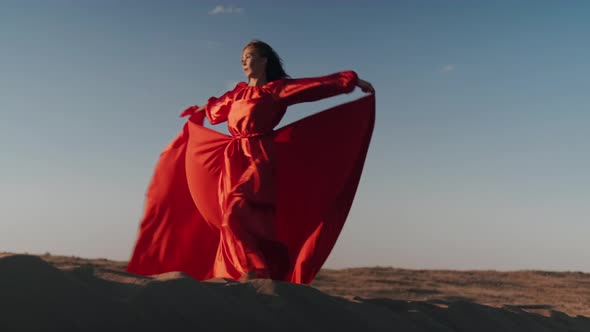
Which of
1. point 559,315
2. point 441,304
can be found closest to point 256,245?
point 441,304

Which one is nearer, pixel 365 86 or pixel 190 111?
pixel 365 86

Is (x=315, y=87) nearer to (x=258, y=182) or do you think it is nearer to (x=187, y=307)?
(x=258, y=182)

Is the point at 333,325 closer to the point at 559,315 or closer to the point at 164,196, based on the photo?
the point at 164,196

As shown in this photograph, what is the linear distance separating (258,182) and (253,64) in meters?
1.01

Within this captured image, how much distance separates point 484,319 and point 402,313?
80cm

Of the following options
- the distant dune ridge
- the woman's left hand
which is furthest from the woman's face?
the distant dune ridge

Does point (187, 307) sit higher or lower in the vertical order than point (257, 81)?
lower

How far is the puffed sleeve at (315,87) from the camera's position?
4.80 meters

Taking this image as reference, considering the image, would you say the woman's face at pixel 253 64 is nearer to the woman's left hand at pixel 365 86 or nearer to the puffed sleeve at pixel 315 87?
the puffed sleeve at pixel 315 87

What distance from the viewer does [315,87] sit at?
481cm

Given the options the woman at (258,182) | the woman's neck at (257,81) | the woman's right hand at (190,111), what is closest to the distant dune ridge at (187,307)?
the woman at (258,182)

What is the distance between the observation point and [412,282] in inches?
402

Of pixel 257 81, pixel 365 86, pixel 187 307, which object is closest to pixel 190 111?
pixel 257 81

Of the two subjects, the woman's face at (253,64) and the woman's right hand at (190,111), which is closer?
the woman's face at (253,64)
